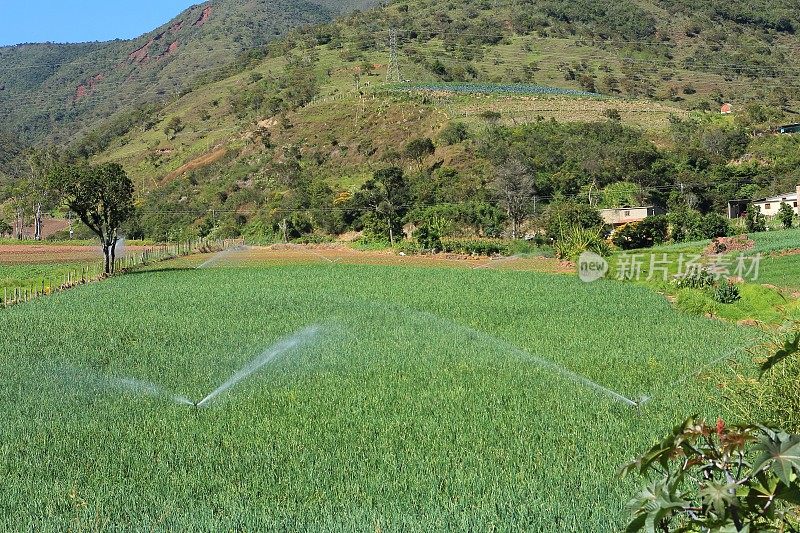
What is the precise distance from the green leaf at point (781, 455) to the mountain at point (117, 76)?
149 metres

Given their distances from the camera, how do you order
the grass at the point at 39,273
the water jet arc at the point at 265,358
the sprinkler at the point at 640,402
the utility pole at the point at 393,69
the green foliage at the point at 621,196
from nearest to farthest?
1. the sprinkler at the point at 640,402
2. the water jet arc at the point at 265,358
3. the grass at the point at 39,273
4. the green foliage at the point at 621,196
5. the utility pole at the point at 393,69

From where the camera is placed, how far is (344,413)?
1005 centimetres

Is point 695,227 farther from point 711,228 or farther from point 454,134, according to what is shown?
point 454,134

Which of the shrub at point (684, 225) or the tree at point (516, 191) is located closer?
the shrub at point (684, 225)

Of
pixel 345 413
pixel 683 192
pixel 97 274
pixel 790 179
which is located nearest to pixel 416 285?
pixel 97 274

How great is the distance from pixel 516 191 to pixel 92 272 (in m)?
27.3

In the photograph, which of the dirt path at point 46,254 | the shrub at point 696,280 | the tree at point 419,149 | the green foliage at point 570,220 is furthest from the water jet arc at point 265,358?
the tree at point 419,149

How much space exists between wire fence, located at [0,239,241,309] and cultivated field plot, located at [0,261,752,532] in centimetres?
530

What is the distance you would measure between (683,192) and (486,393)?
4620cm

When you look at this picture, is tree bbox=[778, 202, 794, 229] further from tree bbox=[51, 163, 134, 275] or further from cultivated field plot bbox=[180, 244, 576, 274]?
tree bbox=[51, 163, 134, 275]

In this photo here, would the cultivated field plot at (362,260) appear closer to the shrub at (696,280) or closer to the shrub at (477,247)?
the shrub at (477,247)

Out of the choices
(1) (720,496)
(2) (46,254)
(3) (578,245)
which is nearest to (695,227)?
(3) (578,245)

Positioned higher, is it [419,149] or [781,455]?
[419,149]

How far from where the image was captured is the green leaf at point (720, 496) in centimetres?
239
